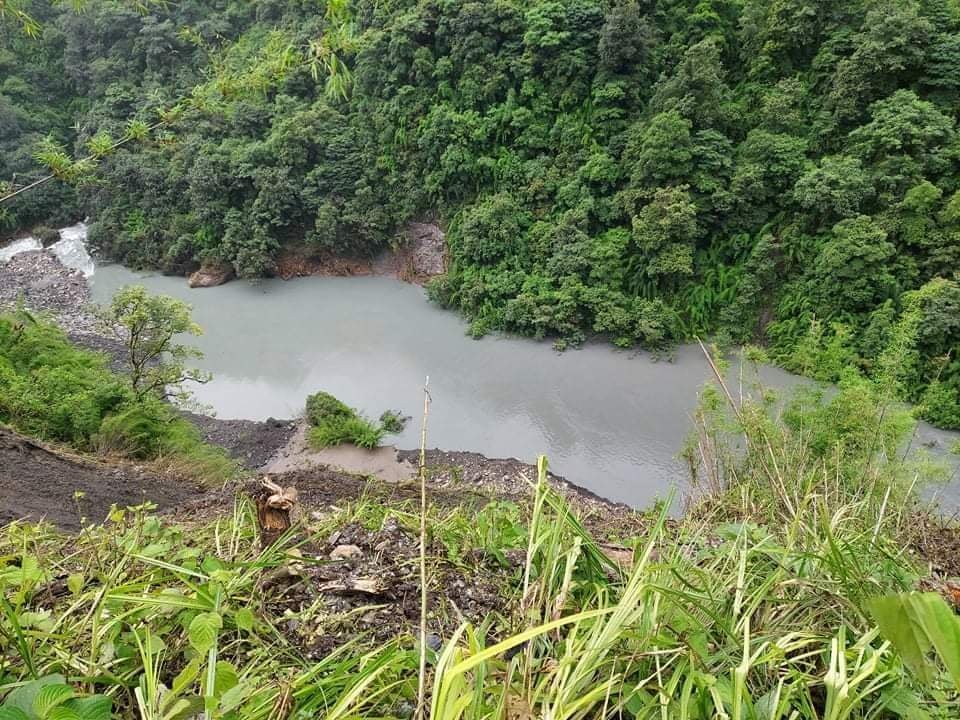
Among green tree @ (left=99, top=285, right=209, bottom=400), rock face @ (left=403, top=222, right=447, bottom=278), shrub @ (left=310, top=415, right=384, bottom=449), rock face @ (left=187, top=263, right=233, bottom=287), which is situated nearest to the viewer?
green tree @ (left=99, top=285, right=209, bottom=400)

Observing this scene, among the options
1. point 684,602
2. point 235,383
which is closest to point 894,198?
point 684,602

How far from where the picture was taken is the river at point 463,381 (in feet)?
21.3

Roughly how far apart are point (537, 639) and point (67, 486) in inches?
145

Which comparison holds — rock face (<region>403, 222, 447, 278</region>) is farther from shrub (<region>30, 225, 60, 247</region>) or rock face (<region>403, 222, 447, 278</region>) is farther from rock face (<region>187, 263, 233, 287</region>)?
shrub (<region>30, 225, 60, 247</region>)

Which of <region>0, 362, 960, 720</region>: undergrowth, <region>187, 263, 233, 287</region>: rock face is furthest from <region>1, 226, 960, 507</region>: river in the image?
<region>0, 362, 960, 720</region>: undergrowth

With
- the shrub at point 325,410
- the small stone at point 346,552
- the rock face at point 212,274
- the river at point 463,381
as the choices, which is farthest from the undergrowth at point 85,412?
the rock face at point 212,274

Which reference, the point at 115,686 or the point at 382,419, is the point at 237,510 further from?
the point at 382,419

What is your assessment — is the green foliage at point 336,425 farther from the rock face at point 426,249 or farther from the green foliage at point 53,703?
the green foliage at point 53,703

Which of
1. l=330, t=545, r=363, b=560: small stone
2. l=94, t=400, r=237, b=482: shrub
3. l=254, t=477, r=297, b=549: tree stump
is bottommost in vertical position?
l=94, t=400, r=237, b=482: shrub

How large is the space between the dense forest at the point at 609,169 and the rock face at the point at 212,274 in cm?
26

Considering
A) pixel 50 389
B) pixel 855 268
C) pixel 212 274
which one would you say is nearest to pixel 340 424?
pixel 50 389

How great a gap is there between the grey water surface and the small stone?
5.09 metres

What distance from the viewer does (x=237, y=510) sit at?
1.23 m

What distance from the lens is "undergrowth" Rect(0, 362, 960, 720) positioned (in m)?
0.60
